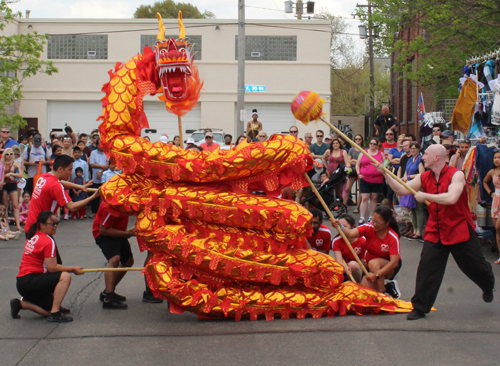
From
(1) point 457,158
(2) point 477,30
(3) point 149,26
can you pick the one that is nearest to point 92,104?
(3) point 149,26

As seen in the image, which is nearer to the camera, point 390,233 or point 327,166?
point 390,233

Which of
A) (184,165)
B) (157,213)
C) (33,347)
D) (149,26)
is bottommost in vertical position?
(33,347)

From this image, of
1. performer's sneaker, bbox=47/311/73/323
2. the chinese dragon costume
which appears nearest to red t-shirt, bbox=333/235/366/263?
the chinese dragon costume

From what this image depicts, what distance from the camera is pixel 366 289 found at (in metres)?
5.24

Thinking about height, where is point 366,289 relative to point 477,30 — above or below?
below

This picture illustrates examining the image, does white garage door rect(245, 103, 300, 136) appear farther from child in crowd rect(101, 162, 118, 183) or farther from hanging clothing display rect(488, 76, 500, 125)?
hanging clothing display rect(488, 76, 500, 125)

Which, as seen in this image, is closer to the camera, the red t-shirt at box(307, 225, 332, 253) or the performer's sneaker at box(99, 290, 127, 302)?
the performer's sneaker at box(99, 290, 127, 302)

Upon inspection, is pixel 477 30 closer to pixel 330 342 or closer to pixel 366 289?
pixel 366 289

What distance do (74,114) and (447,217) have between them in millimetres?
23649

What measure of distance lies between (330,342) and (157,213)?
1.91 meters

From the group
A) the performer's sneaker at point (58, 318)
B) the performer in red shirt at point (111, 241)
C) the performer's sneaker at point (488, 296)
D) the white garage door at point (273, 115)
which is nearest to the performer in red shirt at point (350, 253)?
the performer's sneaker at point (488, 296)

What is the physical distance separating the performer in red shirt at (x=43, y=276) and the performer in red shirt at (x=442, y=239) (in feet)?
10.3

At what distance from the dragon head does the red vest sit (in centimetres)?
257

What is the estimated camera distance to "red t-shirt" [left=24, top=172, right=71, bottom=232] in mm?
5582
